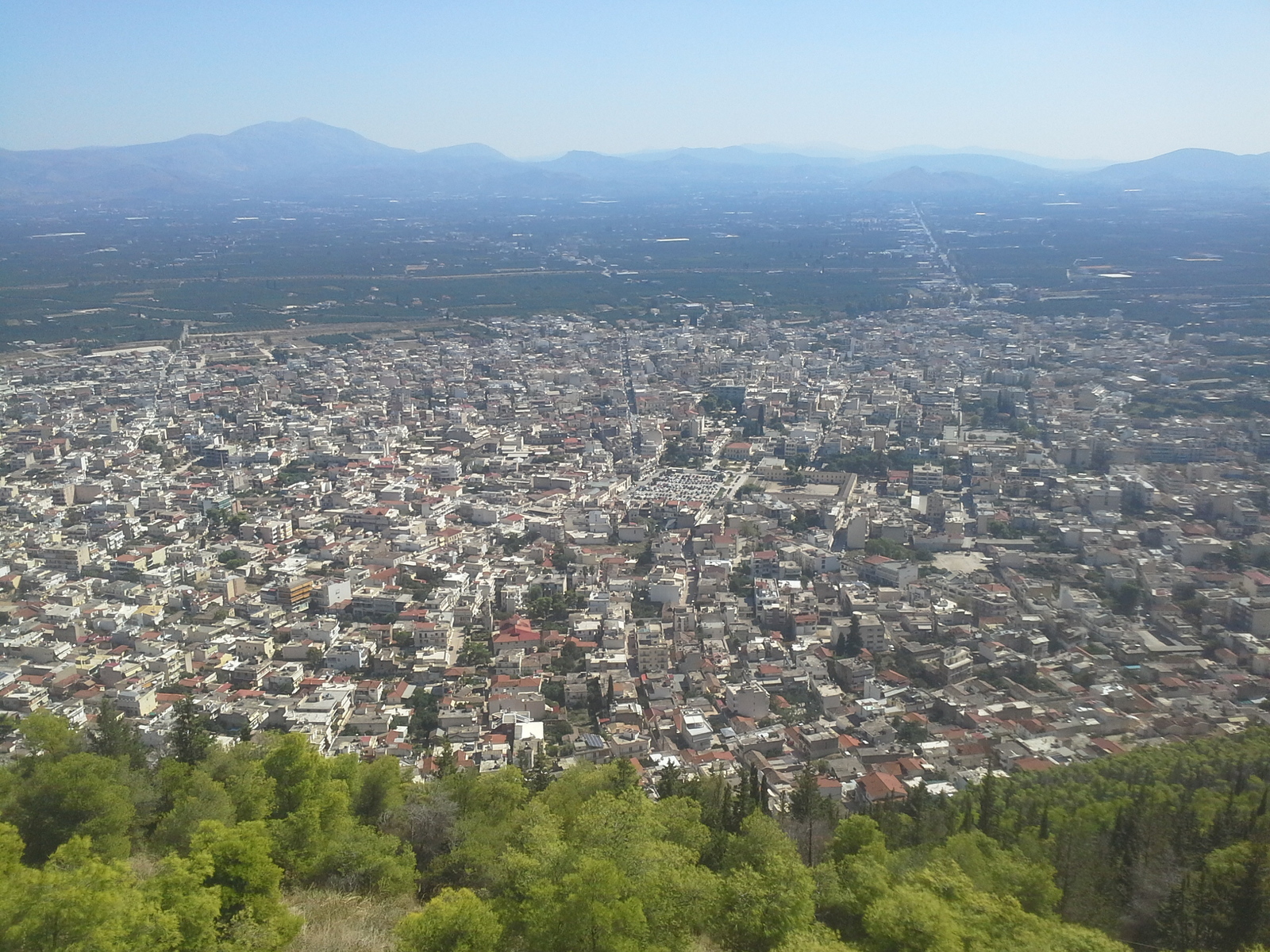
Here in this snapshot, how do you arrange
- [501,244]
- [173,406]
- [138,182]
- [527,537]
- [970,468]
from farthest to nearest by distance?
[138,182] < [501,244] < [173,406] < [970,468] < [527,537]

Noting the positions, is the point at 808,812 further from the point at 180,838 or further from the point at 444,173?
the point at 444,173

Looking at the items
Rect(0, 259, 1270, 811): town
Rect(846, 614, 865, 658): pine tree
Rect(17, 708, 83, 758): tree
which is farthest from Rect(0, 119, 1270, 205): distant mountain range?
Rect(17, 708, 83, 758): tree

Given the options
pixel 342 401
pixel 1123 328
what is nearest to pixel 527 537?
pixel 342 401

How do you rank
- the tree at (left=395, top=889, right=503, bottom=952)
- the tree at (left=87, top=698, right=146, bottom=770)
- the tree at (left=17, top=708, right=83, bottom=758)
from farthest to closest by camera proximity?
1. the tree at (left=87, top=698, right=146, bottom=770)
2. the tree at (left=17, top=708, right=83, bottom=758)
3. the tree at (left=395, top=889, right=503, bottom=952)

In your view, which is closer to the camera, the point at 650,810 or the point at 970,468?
the point at 650,810

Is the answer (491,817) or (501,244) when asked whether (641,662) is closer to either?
(491,817)

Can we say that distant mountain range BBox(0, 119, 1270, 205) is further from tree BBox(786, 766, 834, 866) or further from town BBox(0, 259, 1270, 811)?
tree BBox(786, 766, 834, 866)

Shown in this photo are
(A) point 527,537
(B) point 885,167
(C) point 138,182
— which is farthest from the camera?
(B) point 885,167

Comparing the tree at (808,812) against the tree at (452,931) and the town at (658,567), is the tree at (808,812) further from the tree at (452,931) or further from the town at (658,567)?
the tree at (452,931)
